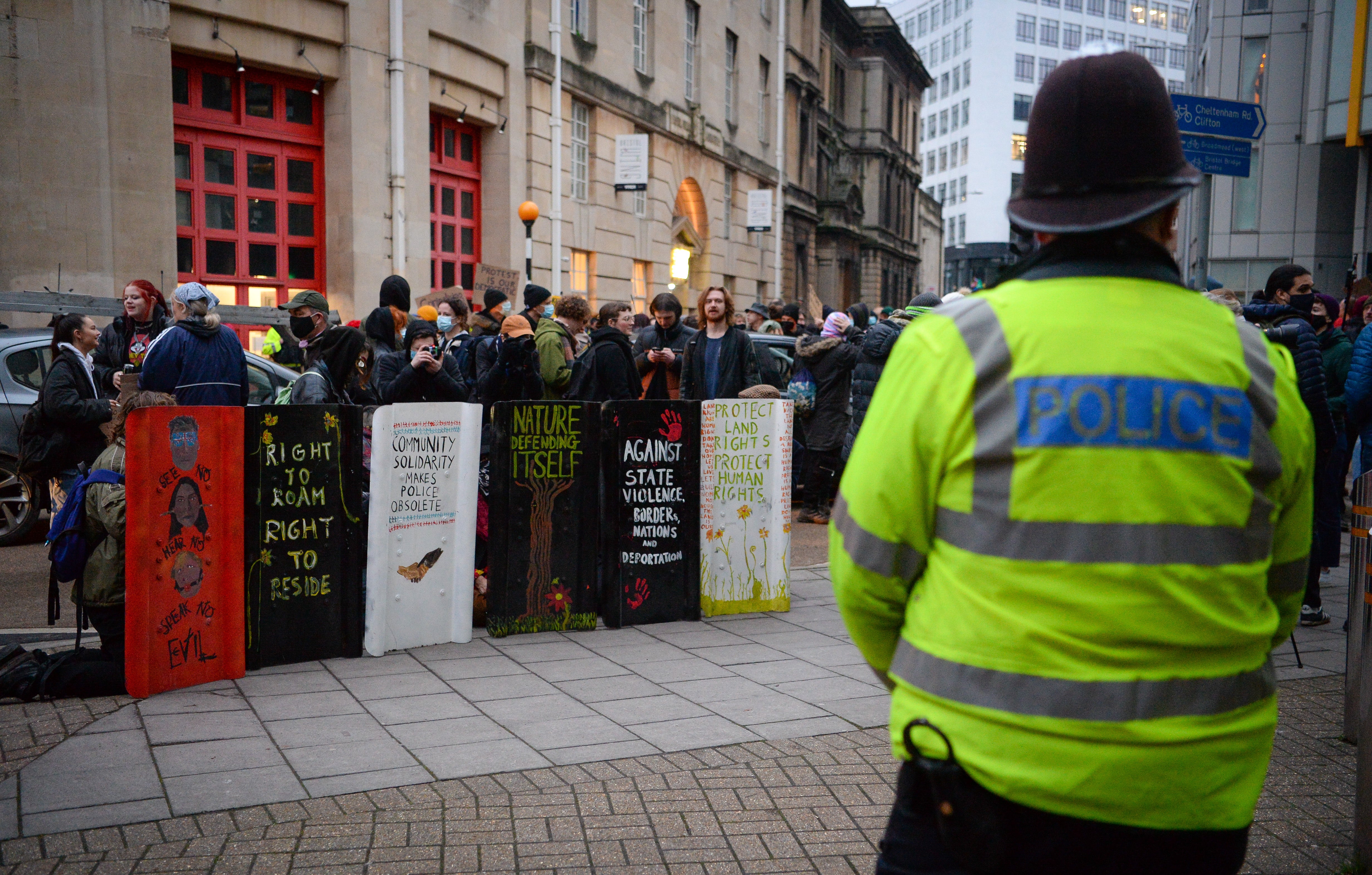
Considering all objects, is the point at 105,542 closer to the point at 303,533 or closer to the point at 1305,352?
the point at 303,533

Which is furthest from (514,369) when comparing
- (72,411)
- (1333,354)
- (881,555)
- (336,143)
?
(336,143)

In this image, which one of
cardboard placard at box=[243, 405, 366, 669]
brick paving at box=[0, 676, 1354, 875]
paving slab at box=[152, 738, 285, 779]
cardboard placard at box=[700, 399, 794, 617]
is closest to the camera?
brick paving at box=[0, 676, 1354, 875]

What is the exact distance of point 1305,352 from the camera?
20.1 ft

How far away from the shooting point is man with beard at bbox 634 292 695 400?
9062mm

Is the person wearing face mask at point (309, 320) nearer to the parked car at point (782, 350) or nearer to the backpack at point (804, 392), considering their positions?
the backpack at point (804, 392)

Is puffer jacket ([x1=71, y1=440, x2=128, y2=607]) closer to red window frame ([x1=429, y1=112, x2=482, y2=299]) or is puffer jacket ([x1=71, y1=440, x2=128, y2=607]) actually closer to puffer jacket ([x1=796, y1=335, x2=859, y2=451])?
puffer jacket ([x1=796, y1=335, x2=859, y2=451])

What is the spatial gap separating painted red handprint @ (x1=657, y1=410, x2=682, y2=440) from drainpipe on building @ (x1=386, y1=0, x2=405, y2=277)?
35.0 feet

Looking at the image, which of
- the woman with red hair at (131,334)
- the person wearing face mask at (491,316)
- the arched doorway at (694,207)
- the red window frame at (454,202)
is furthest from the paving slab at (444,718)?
the arched doorway at (694,207)

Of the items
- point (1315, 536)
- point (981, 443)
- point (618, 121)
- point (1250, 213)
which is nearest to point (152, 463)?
point (981, 443)

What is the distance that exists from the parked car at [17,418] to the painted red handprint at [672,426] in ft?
12.2

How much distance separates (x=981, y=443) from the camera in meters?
1.67

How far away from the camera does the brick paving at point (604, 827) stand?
357cm

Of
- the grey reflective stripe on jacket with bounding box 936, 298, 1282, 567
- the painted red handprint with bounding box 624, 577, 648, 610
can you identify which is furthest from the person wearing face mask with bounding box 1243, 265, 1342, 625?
the grey reflective stripe on jacket with bounding box 936, 298, 1282, 567

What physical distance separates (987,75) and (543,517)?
3963 inches
